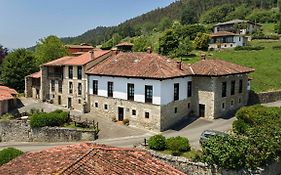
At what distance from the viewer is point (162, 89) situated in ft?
115

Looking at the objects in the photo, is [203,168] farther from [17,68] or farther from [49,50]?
[49,50]

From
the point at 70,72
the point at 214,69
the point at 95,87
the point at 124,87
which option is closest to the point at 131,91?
the point at 124,87

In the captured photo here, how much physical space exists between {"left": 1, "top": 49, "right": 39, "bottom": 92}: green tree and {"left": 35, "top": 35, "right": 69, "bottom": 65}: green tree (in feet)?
12.6

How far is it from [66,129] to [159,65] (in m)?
11.7

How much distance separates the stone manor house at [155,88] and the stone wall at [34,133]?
544 centimetres

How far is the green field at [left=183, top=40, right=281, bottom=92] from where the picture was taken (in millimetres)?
50122

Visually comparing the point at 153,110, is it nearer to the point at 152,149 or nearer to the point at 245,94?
the point at 152,149

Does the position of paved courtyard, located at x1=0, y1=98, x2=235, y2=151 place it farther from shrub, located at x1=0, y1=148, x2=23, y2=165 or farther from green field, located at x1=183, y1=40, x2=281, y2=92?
green field, located at x1=183, y1=40, x2=281, y2=92

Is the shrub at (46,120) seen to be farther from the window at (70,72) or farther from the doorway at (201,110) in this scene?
the doorway at (201,110)

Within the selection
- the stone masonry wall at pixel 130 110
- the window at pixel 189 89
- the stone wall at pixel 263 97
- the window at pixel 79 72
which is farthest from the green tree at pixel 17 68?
the stone wall at pixel 263 97

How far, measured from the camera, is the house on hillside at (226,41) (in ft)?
273

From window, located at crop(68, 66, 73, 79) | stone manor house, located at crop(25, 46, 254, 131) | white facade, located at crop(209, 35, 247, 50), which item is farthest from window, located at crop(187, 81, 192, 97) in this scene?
white facade, located at crop(209, 35, 247, 50)

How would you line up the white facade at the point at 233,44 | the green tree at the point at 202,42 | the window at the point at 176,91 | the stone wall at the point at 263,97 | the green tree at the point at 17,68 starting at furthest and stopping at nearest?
the white facade at the point at 233,44
the green tree at the point at 202,42
the green tree at the point at 17,68
the stone wall at the point at 263,97
the window at the point at 176,91

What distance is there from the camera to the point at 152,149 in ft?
92.3
